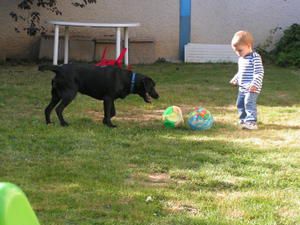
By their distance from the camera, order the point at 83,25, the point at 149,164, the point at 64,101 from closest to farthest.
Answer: the point at 149,164, the point at 64,101, the point at 83,25

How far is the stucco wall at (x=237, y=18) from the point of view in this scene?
46.0ft

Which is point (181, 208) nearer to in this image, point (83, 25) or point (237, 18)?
point (83, 25)

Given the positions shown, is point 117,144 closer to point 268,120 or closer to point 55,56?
point 268,120

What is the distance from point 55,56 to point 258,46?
4.90 metres

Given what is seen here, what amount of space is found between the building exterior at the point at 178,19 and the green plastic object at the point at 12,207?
12190 mm

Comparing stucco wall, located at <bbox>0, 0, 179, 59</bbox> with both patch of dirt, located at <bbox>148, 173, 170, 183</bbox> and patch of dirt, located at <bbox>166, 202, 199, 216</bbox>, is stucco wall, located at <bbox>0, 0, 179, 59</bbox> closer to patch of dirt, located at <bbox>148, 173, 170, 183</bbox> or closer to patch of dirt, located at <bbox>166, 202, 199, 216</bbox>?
patch of dirt, located at <bbox>148, 173, 170, 183</bbox>

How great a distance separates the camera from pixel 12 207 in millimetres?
1446

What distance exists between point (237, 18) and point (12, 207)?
13.1 metres

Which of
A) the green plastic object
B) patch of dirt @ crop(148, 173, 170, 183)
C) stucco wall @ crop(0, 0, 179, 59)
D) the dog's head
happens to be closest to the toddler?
the dog's head

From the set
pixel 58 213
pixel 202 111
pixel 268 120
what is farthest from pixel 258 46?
pixel 58 213

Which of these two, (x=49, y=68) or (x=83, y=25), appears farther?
(x=83, y=25)

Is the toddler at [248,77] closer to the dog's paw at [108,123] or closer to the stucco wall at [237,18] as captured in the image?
the dog's paw at [108,123]

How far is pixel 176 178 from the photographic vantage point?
4.77 metres

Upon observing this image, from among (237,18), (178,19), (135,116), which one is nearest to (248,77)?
(135,116)
